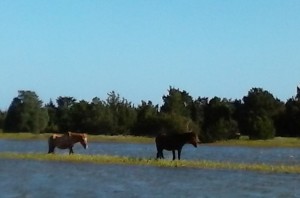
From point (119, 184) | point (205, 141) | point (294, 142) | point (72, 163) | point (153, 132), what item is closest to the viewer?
point (119, 184)

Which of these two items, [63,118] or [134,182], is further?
[63,118]

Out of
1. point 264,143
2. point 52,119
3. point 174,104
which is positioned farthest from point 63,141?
point 52,119

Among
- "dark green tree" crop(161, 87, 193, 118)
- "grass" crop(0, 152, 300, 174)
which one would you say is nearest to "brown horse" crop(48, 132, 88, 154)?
"grass" crop(0, 152, 300, 174)

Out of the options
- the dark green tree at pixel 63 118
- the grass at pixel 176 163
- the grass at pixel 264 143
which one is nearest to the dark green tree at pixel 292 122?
the grass at pixel 264 143

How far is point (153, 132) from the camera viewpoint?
9956 cm

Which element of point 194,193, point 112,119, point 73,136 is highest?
point 112,119

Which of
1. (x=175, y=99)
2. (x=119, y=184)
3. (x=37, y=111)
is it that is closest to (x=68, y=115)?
(x=37, y=111)

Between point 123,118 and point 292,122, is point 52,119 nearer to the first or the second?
point 123,118

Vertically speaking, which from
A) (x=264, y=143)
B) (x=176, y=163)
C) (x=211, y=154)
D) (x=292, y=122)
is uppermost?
A: (x=292, y=122)

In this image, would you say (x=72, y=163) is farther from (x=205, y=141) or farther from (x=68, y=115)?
(x=68, y=115)

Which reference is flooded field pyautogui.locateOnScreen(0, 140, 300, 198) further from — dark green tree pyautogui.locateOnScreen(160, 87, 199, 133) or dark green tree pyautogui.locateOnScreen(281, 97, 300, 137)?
dark green tree pyautogui.locateOnScreen(281, 97, 300, 137)

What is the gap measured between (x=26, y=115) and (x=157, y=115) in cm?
2378

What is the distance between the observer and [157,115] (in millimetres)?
102562

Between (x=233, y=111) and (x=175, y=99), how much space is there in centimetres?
899
